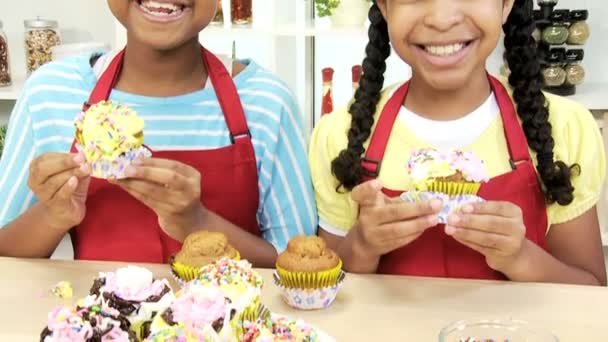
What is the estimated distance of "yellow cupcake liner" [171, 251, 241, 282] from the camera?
129 cm

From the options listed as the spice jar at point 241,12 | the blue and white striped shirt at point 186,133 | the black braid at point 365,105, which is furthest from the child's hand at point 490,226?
the spice jar at point 241,12

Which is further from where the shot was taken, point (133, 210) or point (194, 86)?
point (194, 86)

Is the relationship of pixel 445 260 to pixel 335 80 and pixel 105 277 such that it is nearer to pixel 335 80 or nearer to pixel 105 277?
pixel 105 277

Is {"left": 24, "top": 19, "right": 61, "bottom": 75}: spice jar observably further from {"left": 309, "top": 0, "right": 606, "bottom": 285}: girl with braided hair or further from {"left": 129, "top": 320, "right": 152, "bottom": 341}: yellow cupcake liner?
{"left": 129, "top": 320, "right": 152, "bottom": 341}: yellow cupcake liner

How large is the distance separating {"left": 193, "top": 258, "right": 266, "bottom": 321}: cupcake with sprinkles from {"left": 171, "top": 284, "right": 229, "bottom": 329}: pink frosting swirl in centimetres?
4

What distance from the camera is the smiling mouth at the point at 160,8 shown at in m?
1.59

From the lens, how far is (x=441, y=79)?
1.49 metres

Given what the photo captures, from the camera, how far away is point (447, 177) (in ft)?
4.52

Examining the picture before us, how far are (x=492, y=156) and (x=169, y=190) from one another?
63cm

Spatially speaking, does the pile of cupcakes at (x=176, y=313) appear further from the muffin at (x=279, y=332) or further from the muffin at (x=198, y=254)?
the muffin at (x=198, y=254)

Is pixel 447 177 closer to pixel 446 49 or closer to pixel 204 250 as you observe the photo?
pixel 446 49

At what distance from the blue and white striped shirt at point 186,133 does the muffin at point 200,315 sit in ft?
2.12

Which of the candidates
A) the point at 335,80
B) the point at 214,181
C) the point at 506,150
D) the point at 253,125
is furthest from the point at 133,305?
the point at 335,80

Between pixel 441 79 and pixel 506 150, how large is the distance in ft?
0.66
